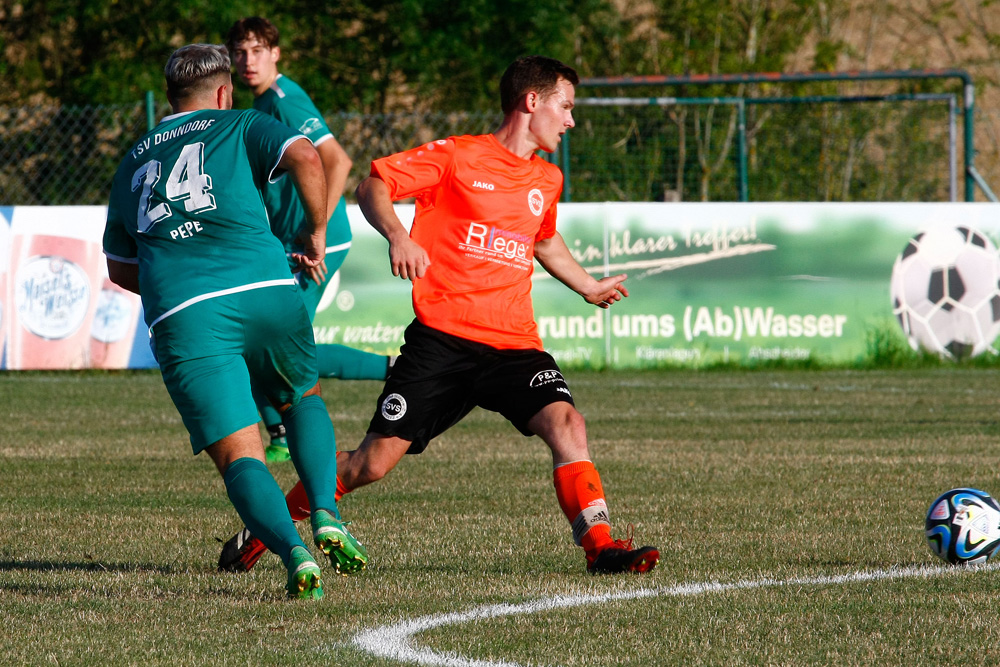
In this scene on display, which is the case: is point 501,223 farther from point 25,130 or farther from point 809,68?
point 809,68

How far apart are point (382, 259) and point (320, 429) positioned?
10.2 metres

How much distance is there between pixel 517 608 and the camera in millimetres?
4281

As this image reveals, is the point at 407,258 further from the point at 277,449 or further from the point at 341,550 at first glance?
the point at 277,449

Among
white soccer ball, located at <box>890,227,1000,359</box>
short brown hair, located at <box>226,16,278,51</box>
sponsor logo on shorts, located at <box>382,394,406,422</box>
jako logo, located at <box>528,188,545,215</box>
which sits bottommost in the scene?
white soccer ball, located at <box>890,227,1000,359</box>

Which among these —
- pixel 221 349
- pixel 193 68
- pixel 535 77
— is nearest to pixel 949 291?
pixel 535 77

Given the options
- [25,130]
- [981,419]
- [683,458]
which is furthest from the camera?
[25,130]

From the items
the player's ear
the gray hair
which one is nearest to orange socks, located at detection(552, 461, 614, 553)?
the player's ear

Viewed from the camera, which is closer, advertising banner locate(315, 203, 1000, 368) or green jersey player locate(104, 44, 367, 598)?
green jersey player locate(104, 44, 367, 598)

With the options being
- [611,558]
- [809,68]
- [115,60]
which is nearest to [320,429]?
[611,558]

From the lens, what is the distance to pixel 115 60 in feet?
77.5

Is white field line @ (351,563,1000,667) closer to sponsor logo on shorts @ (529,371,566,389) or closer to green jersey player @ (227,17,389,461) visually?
sponsor logo on shorts @ (529,371,566,389)

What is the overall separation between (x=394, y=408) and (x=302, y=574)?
1102mm

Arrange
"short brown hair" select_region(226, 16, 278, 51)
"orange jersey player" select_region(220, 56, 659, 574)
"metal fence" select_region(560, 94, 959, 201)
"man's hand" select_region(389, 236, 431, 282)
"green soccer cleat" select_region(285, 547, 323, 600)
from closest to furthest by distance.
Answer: "green soccer cleat" select_region(285, 547, 323, 600) < "man's hand" select_region(389, 236, 431, 282) < "orange jersey player" select_region(220, 56, 659, 574) < "short brown hair" select_region(226, 16, 278, 51) < "metal fence" select_region(560, 94, 959, 201)

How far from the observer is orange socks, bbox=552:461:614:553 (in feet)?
16.3
